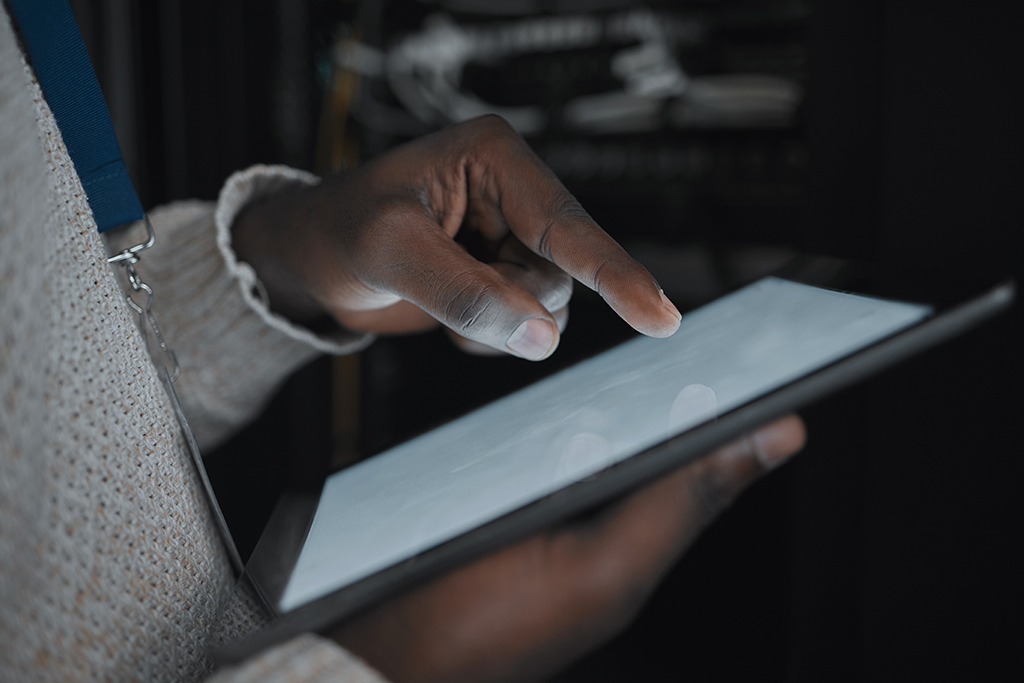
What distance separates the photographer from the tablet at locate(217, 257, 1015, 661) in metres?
0.22

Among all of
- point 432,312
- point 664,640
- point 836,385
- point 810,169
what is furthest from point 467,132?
point 664,640

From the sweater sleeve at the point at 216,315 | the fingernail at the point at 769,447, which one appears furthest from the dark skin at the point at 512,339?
the sweater sleeve at the point at 216,315

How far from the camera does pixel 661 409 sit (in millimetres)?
277

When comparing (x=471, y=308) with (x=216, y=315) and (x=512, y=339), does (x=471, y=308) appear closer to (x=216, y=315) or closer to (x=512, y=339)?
(x=512, y=339)

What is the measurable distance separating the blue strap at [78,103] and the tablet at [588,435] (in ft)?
0.62

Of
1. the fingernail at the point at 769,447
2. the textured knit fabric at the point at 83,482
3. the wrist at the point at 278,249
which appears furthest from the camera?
the wrist at the point at 278,249

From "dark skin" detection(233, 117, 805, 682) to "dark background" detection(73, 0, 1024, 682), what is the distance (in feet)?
0.46

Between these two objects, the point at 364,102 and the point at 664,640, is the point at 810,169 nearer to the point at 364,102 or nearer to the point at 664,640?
the point at 664,640

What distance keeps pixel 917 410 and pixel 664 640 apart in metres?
0.45

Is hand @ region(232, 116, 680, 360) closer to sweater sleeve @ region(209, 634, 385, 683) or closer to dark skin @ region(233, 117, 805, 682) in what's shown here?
dark skin @ region(233, 117, 805, 682)

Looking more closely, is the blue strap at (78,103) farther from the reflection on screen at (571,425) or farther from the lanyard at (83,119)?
the reflection on screen at (571,425)

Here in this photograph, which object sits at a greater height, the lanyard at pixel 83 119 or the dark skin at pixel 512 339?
the lanyard at pixel 83 119

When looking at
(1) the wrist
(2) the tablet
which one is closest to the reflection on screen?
(2) the tablet

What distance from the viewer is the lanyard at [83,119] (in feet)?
0.84
